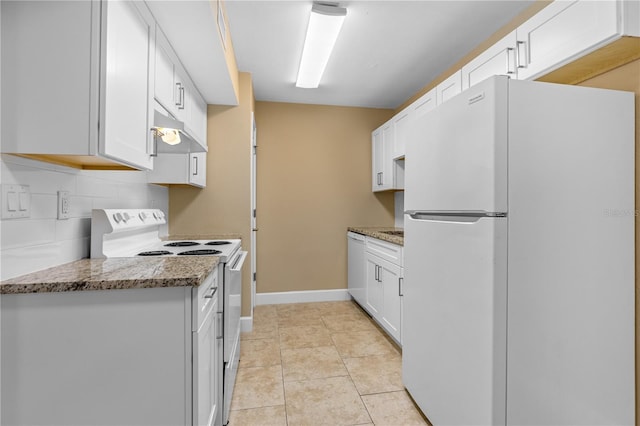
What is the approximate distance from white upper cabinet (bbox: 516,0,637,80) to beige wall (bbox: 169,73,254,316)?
2240 millimetres

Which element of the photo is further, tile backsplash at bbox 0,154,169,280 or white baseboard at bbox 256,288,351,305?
white baseboard at bbox 256,288,351,305

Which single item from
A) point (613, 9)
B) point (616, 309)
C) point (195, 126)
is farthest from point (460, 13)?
point (195, 126)

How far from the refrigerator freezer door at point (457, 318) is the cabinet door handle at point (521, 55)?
99 centimetres

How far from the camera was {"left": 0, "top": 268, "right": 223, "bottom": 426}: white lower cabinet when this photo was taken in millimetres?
1064

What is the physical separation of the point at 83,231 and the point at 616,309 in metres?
2.51

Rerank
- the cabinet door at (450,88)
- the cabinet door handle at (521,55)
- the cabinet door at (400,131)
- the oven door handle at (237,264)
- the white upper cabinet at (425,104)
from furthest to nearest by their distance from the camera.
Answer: the cabinet door at (400,131) → the white upper cabinet at (425,104) → the cabinet door at (450,88) → the oven door handle at (237,264) → the cabinet door handle at (521,55)

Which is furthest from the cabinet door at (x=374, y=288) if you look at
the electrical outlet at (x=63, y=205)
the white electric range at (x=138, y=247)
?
the electrical outlet at (x=63, y=205)

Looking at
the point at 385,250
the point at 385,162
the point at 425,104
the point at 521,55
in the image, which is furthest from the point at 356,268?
the point at 521,55

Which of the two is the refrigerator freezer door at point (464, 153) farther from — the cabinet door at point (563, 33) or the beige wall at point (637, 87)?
the beige wall at point (637, 87)

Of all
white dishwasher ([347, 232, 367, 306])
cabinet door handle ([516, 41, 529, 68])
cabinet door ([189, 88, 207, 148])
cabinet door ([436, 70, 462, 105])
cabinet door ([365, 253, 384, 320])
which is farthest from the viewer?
white dishwasher ([347, 232, 367, 306])

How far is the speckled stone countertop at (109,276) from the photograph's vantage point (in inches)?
42.1

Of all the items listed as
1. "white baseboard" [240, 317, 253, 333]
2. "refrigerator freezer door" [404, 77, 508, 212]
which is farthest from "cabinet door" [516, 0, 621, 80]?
"white baseboard" [240, 317, 253, 333]

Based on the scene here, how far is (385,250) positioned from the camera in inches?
112

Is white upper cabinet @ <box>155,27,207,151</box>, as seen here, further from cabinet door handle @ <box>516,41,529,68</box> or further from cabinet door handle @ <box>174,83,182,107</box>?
cabinet door handle @ <box>516,41,529,68</box>
